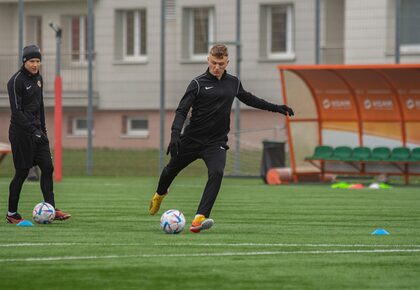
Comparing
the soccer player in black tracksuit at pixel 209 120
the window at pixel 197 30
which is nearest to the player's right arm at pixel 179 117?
the soccer player in black tracksuit at pixel 209 120

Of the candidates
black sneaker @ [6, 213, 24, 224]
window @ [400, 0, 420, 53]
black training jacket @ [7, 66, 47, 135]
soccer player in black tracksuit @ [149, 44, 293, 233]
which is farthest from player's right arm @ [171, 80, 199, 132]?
window @ [400, 0, 420, 53]

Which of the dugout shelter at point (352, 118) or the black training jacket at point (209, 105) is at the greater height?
the black training jacket at point (209, 105)

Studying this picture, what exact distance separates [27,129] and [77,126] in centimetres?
1978

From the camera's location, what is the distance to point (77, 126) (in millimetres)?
33969

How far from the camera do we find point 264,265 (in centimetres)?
1004

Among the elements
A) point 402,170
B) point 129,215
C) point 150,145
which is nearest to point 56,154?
point 150,145

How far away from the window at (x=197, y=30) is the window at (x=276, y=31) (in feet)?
5.32

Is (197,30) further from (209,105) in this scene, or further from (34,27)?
(209,105)

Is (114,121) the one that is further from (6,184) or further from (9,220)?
(9,220)

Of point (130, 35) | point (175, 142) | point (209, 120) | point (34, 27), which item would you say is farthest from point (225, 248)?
point (34, 27)

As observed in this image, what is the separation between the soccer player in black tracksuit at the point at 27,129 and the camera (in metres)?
14.2

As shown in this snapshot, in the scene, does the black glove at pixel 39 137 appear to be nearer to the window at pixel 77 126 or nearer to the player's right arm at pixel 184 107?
the player's right arm at pixel 184 107

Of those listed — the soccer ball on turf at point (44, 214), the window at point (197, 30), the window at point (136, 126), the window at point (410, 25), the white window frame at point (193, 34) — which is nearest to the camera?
the soccer ball on turf at point (44, 214)

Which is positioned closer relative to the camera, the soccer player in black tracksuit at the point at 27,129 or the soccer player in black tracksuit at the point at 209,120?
the soccer player in black tracksuit at the point at 209,120
